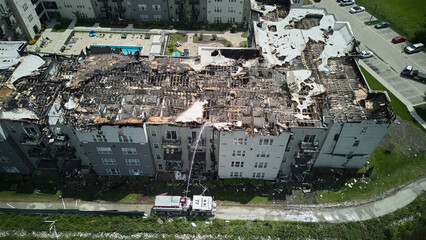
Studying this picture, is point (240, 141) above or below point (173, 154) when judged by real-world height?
above

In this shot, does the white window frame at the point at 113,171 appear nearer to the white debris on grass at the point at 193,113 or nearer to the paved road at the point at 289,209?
the paved road at the point at 289,209

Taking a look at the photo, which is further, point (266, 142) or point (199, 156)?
point (199, 156)

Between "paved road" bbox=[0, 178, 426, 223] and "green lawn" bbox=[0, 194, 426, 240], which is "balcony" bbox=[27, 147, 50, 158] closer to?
"paved road" bbox=[0, 178, 426, 223]

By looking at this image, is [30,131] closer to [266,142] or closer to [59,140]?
[59,140]

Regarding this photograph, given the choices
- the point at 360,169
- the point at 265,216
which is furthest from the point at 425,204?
the point at 265,216

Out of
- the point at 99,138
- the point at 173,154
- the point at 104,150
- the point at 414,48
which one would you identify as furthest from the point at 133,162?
the point at 414,48

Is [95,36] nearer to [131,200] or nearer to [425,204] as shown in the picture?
[131,200]
